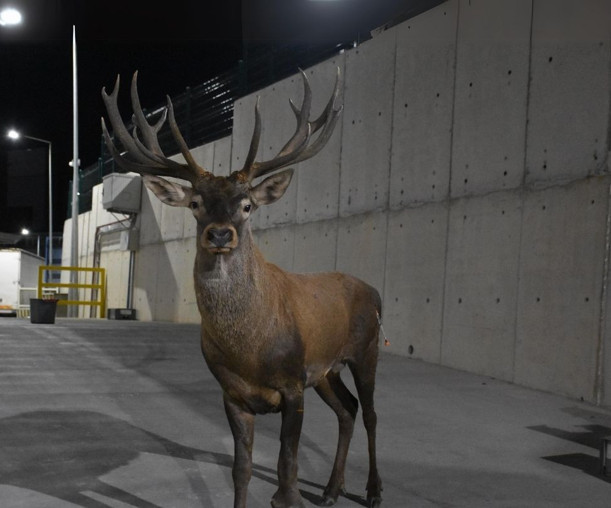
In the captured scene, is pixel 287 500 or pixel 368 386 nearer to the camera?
pixel 287 500

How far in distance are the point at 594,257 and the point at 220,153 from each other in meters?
11.3

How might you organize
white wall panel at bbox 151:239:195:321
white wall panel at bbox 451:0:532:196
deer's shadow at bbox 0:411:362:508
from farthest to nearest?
1. white wall panel at bbox 151:239:195:321
2. white wall panel at bbox 451:0:532:196
3. deer's shadow at bbox 0:411:362:508

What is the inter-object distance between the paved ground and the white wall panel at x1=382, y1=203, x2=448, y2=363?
90 cm

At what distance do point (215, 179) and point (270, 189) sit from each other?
16.3 inches

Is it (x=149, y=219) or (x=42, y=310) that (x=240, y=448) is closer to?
(x=42, y=310)

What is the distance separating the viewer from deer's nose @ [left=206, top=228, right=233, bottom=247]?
321 centimetres

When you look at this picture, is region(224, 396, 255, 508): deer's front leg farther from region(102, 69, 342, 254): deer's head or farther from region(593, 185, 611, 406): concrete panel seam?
region(593, 185, 611, 406): concrete panel seam

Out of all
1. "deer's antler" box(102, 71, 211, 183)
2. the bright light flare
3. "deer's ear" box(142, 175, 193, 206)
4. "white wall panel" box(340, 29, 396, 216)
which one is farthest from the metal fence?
"deer's ear" box(142, 175, 193, 206)

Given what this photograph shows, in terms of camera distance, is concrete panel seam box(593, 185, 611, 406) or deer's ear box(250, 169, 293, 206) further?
concrete panel seam box(593, 185, 611, 406)

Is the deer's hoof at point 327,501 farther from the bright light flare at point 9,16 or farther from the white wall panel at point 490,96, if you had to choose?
the bright light flare at point 9,16

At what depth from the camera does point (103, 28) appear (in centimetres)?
2311

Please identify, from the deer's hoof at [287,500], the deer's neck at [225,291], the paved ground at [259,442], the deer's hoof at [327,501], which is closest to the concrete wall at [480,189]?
the paved ground at [259,442]

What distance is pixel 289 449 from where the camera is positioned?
3.60m

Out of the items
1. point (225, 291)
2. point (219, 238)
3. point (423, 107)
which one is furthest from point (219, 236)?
point (423, 107)
